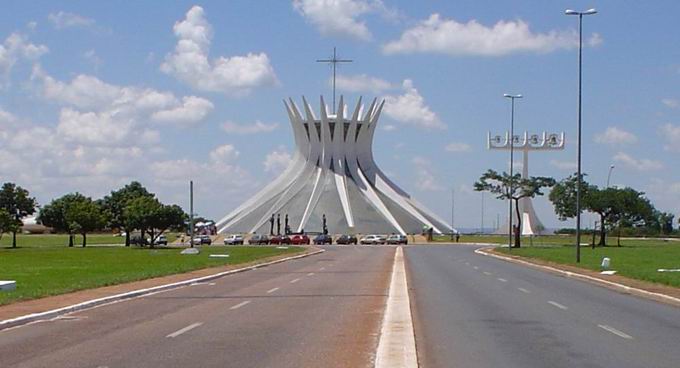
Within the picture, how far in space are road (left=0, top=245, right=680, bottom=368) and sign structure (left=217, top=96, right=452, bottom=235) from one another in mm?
96139

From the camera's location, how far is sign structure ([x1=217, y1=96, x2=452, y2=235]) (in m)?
124

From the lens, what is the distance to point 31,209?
10100 cm

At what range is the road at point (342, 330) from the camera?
12.8m

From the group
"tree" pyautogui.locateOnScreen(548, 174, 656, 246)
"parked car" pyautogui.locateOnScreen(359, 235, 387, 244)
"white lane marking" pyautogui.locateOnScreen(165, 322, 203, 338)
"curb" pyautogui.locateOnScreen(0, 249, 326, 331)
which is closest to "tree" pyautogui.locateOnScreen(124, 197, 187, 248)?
"parked car" pyautogui.locateOnScreen(359, 235, 387, 244)

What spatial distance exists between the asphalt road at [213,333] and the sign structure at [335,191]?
97.0m

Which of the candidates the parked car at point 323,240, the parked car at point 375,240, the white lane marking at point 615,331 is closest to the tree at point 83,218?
the parked car at point 323,240

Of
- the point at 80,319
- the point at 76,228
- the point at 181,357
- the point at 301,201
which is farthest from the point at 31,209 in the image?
the point at 181,357

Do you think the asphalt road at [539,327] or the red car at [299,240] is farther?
the red car at [299,240]

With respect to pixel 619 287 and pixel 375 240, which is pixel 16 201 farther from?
pixel 619 287

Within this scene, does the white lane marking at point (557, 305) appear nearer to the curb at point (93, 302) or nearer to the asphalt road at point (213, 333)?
the asphalt road at point (213, 333)

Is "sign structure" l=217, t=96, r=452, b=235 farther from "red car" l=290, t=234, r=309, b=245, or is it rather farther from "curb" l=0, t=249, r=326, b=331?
"curb" l=0, t=249, r=326, b=331

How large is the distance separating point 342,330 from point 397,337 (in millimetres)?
1786

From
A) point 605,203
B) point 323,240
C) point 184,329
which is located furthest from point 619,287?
point 323,240

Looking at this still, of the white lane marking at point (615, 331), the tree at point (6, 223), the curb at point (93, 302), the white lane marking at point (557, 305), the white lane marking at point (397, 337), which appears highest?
the tree at point (6, 223)
